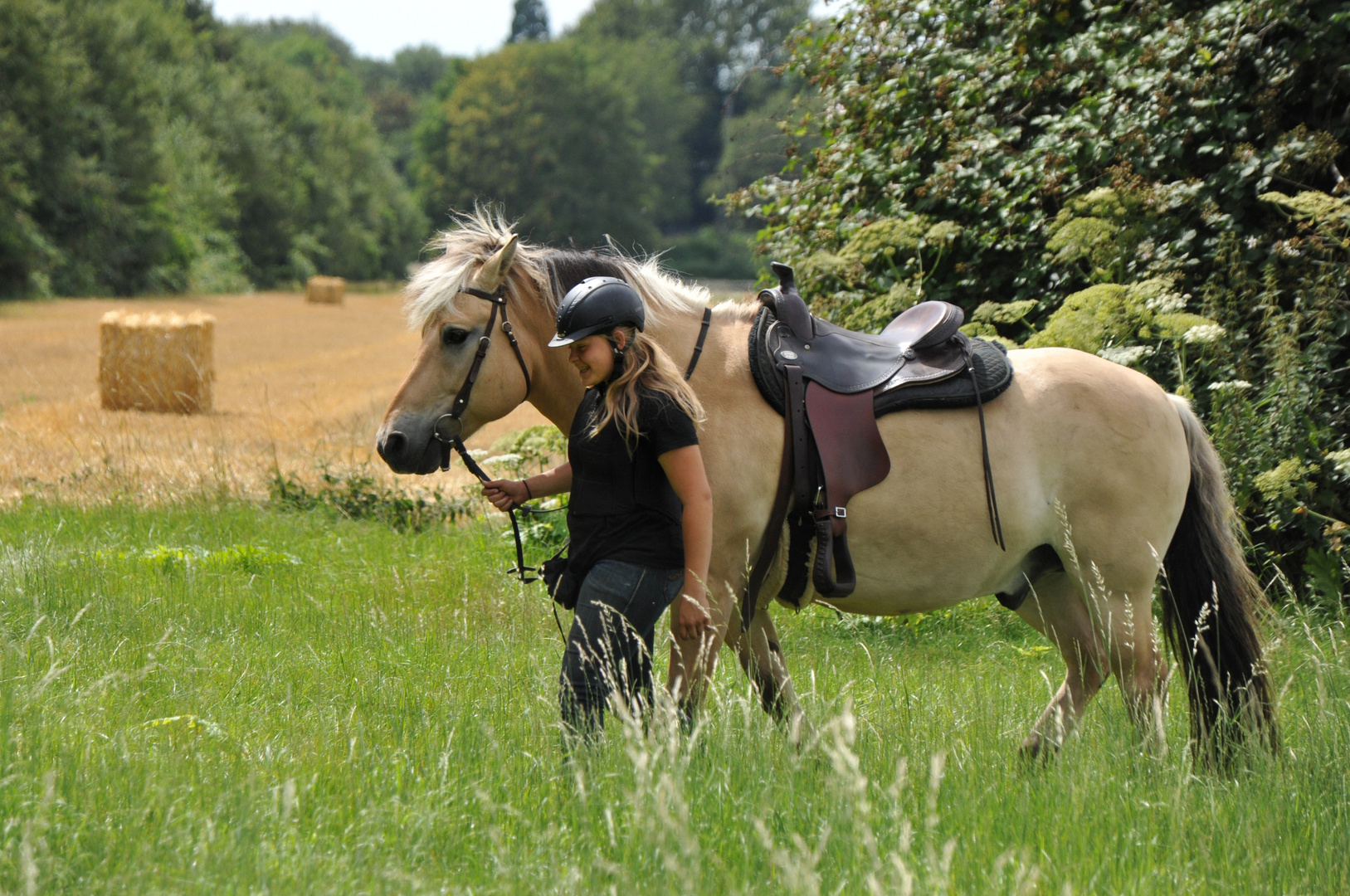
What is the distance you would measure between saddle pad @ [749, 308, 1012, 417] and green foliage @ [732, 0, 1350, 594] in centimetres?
222

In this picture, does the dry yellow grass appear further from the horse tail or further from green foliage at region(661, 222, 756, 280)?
green foliage at region(661, 222, 756, 280)

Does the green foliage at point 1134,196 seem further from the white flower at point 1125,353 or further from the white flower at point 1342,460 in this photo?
the white flower at point 1342,460

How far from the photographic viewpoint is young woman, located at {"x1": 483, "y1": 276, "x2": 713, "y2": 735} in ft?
10.3

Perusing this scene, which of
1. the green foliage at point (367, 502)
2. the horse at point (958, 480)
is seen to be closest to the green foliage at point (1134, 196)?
the horse at point (958, 480)

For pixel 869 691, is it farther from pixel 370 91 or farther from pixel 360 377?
pixel 370 91

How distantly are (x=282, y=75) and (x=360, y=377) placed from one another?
147 ft

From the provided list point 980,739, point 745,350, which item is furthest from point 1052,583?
point 745,350

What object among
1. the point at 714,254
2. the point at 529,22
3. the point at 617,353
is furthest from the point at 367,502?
the point at 529,22

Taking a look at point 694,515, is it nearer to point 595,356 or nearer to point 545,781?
point 595,356

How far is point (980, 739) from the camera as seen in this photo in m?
3.62

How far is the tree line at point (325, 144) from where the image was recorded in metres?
32.5

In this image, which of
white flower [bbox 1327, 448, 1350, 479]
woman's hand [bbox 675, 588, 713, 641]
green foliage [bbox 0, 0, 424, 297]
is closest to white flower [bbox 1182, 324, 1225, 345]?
white flower [bbox 1327, 448, 1350, 479]

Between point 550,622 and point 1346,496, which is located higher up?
point 1346,496

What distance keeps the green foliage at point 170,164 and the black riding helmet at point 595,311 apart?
33.3 m
